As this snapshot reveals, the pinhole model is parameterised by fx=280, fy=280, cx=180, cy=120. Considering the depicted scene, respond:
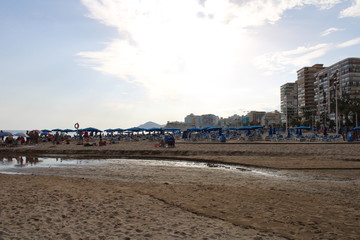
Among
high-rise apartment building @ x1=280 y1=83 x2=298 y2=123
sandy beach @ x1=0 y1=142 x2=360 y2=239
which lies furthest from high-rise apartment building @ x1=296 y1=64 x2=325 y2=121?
sandy beach @ x1=0 y1=142 x2=360 y2=239

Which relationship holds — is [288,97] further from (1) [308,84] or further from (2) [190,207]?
(2) [190,207]

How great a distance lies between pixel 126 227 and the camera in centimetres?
476

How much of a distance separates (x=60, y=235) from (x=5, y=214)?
1.84 meters

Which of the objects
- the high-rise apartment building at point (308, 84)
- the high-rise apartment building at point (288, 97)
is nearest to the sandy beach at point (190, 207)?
the high-rise apartment building at point (308, 84)

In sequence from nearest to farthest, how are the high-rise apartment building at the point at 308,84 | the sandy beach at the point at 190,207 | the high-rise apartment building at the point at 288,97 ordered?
1. the sandy beach at the point at 190,207
2. the high-rise apartment building at the point at 308,84
3. the high-rise apartment building at the point at 288,97

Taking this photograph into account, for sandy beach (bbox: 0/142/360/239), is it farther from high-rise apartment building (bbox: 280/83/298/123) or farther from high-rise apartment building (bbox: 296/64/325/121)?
high-rise apartment building (bbox: 280/83/298/123)

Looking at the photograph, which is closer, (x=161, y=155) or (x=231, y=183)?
(x=231, y=183)

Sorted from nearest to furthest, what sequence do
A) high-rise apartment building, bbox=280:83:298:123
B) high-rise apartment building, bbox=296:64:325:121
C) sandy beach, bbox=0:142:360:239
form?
1. sandy beach, bbox=0:142:360:239
2. high-rise apartment building, bbox=296:64:325:121
3. high-rise apartment building, bbox=280:83:298:123

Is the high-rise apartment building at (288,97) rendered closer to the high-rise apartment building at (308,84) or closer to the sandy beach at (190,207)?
the high-rise apartment building at (308,84)

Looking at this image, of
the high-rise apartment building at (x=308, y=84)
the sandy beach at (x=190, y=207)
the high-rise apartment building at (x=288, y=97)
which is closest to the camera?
the sandy beach at (x=190, y=207)

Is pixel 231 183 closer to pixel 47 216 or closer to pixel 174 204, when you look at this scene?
pixel 174 204

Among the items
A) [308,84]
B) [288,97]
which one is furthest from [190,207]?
[288,97]

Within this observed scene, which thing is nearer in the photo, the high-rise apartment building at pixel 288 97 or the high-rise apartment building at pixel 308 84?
the high-rise apartment building at pixel 308 84

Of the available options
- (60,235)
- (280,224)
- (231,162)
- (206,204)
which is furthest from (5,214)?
(231,162)
